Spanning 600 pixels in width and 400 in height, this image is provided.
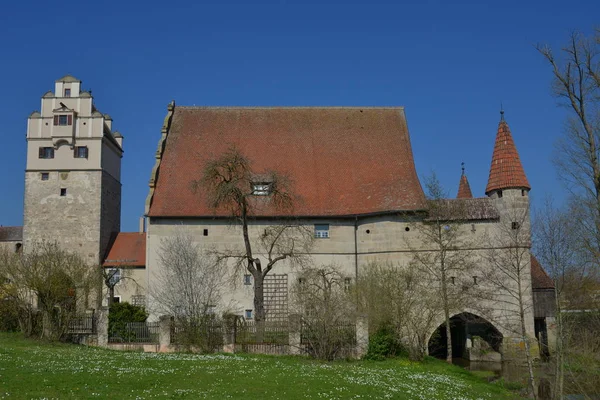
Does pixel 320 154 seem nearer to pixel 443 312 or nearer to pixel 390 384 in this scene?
pixel 443 312

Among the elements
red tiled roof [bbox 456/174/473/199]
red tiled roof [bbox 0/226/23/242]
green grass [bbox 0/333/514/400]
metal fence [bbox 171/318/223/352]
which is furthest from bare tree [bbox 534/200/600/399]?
red tiled roof [bbox 0/226/23/242]

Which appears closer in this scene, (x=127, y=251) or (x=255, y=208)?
(x=255, y=208)

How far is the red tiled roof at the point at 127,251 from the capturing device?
122ft

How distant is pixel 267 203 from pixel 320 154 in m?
4.60

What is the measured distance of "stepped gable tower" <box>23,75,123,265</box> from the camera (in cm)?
3781

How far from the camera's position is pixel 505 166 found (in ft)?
111

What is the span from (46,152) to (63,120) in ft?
6.89

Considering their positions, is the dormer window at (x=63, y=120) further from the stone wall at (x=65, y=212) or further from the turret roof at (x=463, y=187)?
the turret roof at (x=463, y=187)

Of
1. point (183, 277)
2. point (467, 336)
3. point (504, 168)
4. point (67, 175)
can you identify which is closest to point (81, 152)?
point (67, 175)

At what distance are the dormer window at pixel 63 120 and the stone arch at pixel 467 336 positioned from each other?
23.7 metres

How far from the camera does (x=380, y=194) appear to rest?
33.8 m

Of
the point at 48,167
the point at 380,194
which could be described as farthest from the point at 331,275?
the point at 48,167

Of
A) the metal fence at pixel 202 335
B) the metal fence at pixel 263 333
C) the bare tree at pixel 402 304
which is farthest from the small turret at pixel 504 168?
the metal fence at pixel 202 335

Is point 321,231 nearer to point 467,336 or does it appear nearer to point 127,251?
point 467,336
